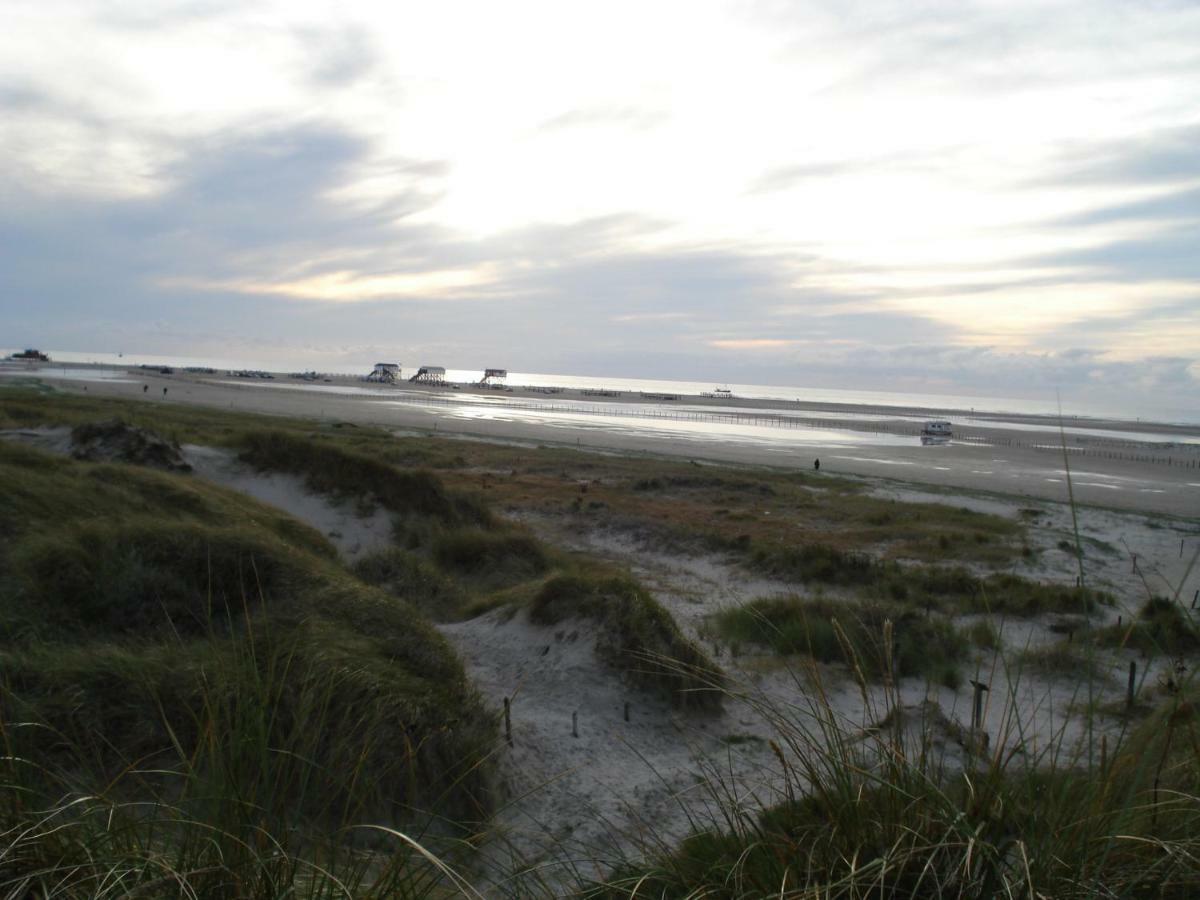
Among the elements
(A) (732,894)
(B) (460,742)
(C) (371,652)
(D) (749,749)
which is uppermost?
(A) (732,894)

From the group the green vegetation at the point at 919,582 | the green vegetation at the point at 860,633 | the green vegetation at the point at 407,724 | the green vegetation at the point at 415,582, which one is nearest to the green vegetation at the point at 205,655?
the green vegetation at the point at 407,724

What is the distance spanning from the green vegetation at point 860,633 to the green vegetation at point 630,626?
3.63 ft

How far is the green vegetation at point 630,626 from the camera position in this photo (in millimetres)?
9141

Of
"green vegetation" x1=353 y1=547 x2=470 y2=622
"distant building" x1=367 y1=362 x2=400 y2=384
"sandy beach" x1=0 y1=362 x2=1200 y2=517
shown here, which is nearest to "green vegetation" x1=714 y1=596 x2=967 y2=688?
"green vegetation" x1=353 y1=547 x2=470 y2=622

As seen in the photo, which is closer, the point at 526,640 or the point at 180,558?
the point at 180,558

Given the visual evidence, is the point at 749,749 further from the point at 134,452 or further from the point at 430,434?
the point at 430,434

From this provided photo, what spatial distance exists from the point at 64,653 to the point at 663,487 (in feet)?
85.9

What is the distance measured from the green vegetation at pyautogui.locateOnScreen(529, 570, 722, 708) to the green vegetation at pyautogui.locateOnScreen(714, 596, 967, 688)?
111cm

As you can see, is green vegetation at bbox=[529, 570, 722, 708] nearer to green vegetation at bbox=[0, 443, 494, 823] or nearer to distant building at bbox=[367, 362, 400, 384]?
green vegetation at bbox=[0, 443, 494, 823]

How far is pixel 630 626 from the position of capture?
9812 millimetres

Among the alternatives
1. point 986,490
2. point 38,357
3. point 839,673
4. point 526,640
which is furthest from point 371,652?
point 38,357

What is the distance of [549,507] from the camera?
25.0m

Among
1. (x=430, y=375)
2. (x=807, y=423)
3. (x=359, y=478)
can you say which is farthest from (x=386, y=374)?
(x=359, y=478)

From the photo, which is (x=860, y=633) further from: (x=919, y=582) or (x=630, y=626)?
(x=919, y=582)
